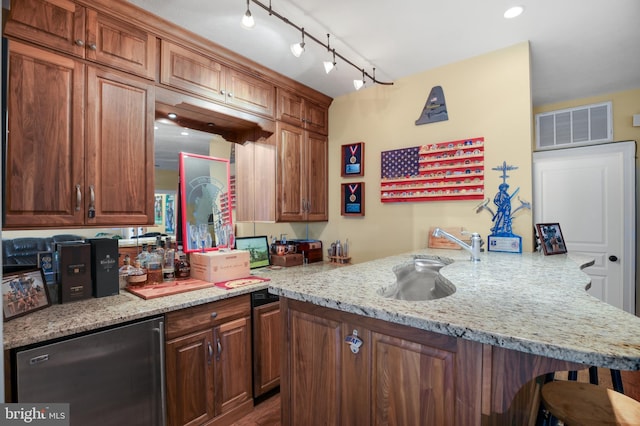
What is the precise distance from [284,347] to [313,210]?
193cm

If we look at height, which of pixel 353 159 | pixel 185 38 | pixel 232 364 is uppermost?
pixel 185 38

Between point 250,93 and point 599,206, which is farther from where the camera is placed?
point 599,206

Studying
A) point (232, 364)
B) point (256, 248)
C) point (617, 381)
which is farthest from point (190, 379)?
point (617, 381)

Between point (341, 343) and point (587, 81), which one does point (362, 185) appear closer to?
point (341, 343)

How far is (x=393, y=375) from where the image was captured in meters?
1.06

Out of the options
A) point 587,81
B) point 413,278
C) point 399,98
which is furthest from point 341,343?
point 587,81

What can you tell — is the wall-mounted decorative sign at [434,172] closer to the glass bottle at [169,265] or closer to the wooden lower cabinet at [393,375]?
the wooden lower cabinet at [393,375]

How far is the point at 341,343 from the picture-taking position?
1.19 m

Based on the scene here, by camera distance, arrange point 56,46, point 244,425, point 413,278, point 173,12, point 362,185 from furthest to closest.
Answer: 1. point 362,185
2. point 413,278
3. point 244,425
4. point 173,12
5. point 56,46

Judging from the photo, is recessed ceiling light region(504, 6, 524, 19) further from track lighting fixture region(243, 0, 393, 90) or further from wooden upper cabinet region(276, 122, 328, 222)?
wooden upper cabinet region(276, 122, 328, 222)

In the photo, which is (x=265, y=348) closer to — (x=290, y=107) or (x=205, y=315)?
(x=205, y=315)

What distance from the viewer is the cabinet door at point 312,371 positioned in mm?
1210

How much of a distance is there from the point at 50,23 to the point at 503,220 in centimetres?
306

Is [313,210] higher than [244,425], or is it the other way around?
[313,210]
